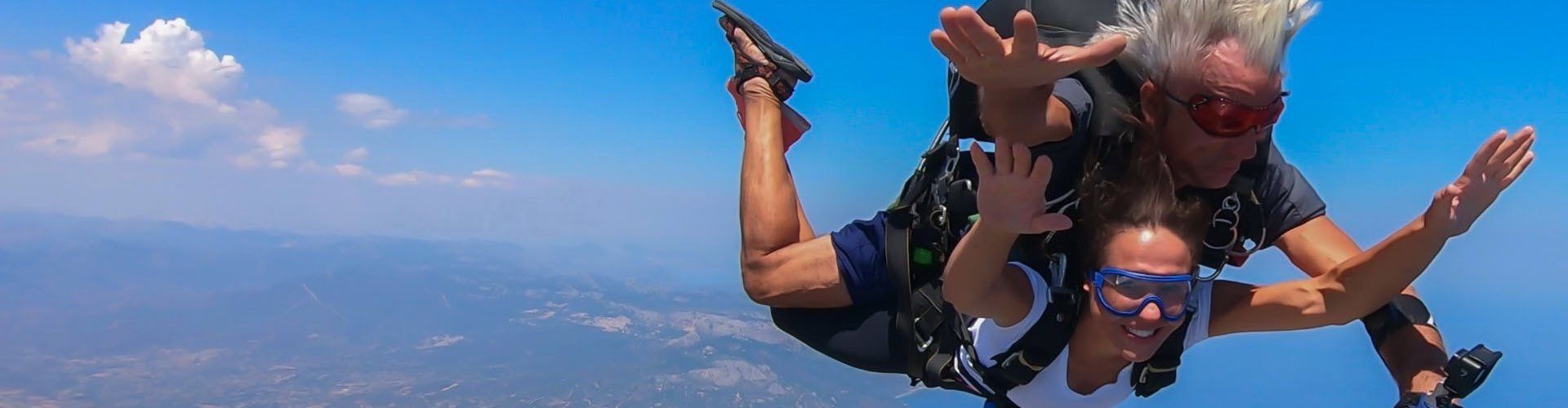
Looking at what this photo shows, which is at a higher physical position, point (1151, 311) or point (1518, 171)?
point (1518, 171)

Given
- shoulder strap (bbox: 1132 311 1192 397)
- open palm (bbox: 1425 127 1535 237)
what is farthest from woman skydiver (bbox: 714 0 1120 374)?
open palm (bbox: 1425 127 1535 237)

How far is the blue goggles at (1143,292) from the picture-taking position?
203 cm

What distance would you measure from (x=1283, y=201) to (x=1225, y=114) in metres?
0.84

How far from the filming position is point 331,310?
151000 mm

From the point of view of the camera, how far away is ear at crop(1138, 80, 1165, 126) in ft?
6.48

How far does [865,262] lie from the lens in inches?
108

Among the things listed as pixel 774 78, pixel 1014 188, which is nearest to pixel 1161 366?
pixel 1014 188

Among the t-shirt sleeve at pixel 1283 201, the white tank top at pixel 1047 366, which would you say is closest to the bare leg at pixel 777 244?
the white tank top at pixel 1047 366

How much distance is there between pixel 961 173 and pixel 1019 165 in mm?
777

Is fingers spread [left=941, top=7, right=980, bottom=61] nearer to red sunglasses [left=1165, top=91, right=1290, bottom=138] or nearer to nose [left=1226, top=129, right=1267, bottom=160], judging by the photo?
red sunglasses [left=1165, top=91, right=1290, bottom=138]

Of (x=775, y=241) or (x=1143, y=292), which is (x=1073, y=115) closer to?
(x=1143, y=292)

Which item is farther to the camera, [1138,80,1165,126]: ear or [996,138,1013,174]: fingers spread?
[1138,80,1165,126]: ear

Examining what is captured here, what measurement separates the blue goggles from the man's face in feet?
0.81

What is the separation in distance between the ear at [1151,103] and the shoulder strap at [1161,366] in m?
0.55
